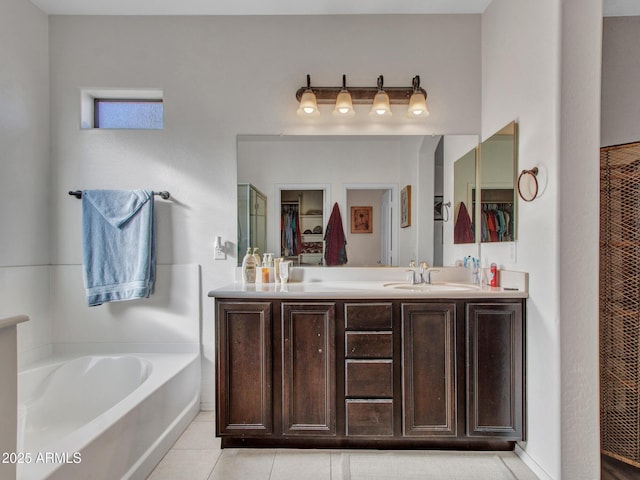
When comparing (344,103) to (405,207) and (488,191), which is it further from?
(488,191)

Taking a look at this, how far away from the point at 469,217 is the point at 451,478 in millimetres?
1515

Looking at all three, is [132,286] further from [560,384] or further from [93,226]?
[560,384]

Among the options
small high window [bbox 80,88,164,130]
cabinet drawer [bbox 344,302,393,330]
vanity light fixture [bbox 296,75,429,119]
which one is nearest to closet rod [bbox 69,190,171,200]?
small high window [bbox 80,88,164,130]

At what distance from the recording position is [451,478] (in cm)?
173

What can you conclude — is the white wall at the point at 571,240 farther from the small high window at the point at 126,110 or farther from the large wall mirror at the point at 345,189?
the small high window at the point at 126,110

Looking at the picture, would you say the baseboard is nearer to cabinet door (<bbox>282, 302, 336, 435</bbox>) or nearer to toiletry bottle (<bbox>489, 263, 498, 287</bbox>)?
toiletry bottle (<bbox>489, 263, 498, 287</bbox>)

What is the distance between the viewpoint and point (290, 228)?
243cm

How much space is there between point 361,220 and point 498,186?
2.83ft

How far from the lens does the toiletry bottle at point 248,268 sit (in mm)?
2338

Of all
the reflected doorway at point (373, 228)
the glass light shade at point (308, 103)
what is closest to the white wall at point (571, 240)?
the reflected doorway at point (373, 228)

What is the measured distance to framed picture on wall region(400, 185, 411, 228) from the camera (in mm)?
2422

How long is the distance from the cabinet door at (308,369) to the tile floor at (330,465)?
0.51ft

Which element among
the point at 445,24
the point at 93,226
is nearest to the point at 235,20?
the point at 445,24

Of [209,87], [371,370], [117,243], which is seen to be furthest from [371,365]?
[209,87]
